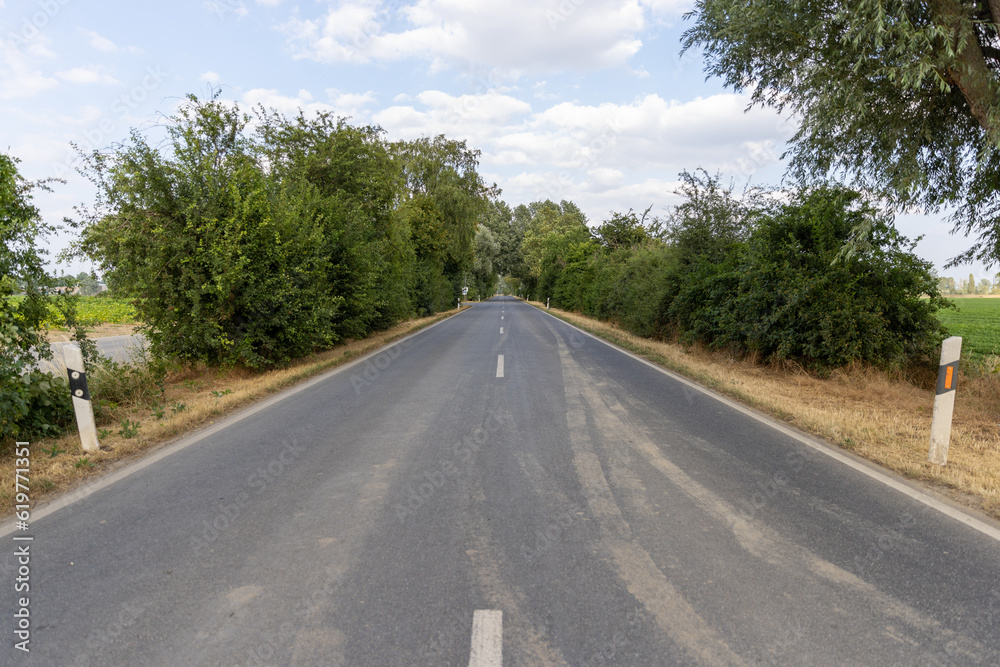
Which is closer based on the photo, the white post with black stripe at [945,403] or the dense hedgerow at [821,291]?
the white post with black stripe at [945,403]

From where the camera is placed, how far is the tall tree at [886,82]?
6.39 m

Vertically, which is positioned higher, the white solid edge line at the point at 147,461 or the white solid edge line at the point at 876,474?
the white solid edge line at the point at 147,461

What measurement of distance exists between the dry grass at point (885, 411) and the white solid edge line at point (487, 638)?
12.8ft

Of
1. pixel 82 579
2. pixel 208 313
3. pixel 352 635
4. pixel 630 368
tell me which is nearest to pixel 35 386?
pixel 208 313

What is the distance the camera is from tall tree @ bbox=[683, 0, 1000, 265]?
639 centimetres

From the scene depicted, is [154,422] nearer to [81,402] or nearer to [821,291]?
[81,402]

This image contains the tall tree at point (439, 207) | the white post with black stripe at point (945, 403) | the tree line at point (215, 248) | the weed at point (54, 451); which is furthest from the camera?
the tall tree at point (439, 207)

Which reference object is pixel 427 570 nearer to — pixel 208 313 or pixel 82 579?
pixel 82 579

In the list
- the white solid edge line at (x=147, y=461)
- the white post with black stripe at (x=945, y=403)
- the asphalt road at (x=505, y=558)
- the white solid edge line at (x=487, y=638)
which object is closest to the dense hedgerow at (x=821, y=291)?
the white post with black stripe at (x=945, y=403)

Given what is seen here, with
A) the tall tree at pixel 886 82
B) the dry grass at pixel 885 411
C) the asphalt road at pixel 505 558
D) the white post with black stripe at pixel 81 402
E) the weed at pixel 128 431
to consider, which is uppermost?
the tall tree at pixel 886 82

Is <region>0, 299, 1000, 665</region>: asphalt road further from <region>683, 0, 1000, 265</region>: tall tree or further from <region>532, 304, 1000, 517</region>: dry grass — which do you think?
<region>683, 0, 1000, 265</region>: tall tree

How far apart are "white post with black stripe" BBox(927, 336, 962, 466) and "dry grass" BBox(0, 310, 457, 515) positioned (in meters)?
7.91

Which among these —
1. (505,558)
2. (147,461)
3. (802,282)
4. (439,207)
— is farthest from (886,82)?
(439,207)

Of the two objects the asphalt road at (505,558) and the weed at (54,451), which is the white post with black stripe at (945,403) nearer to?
the asphalt road at (505,558)
